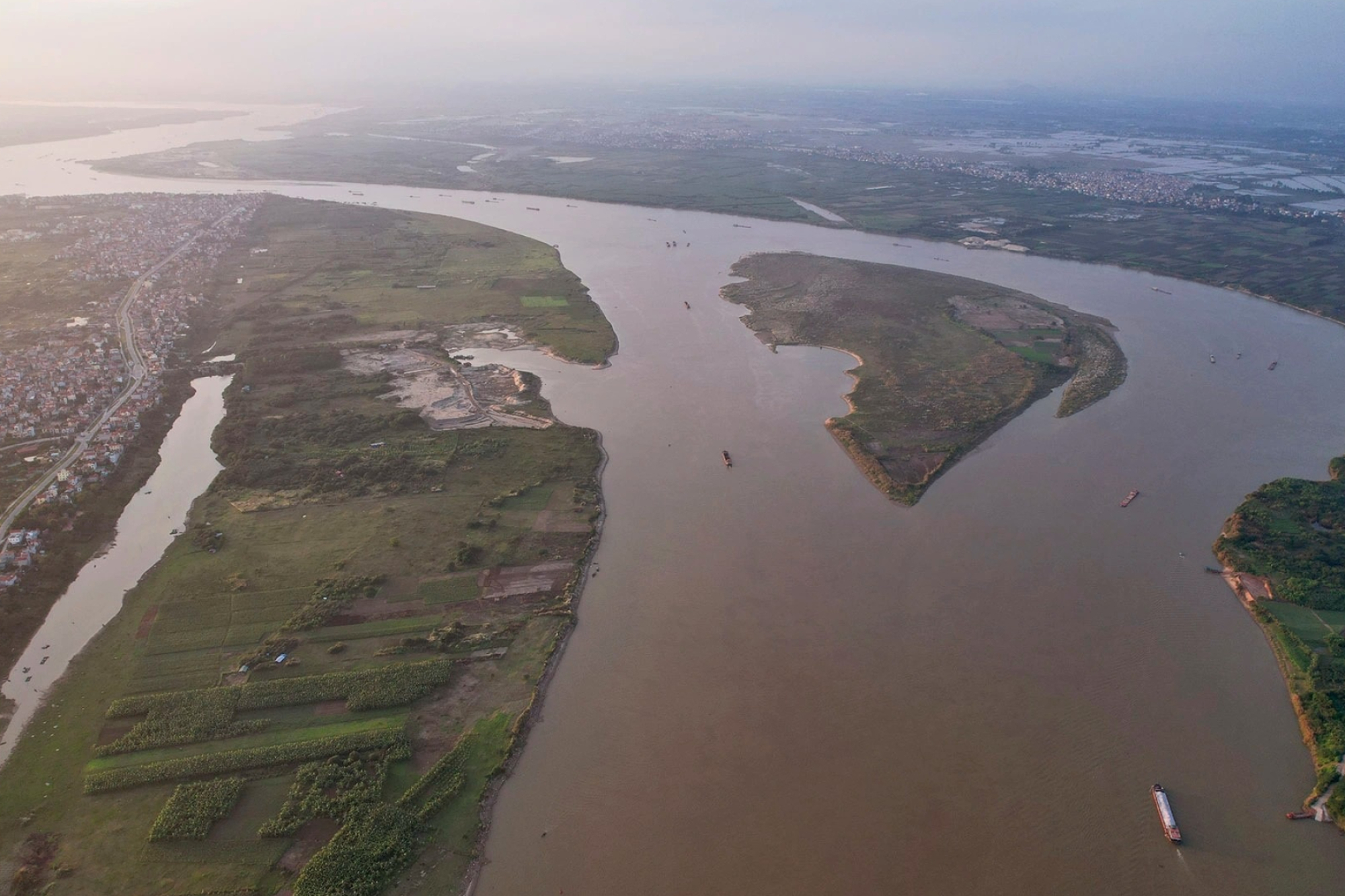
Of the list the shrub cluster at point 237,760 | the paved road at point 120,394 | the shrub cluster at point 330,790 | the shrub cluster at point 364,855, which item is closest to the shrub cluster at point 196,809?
the shrub cluster at point 237,760

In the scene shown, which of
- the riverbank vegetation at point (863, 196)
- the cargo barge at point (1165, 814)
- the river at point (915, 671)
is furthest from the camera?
the riverbank vegetation at point (863, 196)

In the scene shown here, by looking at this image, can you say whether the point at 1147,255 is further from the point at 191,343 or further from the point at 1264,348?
the point at 191,343

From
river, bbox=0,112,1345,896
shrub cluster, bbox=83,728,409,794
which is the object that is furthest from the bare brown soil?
river, bbox=0,112,1345,896

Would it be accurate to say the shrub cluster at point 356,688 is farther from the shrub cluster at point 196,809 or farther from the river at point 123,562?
the river at point 123,562

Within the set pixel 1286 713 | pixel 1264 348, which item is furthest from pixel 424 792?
pixel 1264 348

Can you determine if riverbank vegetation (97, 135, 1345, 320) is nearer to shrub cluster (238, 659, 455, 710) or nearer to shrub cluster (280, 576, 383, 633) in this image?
shrub cluster (238, 659, 455, 710)
